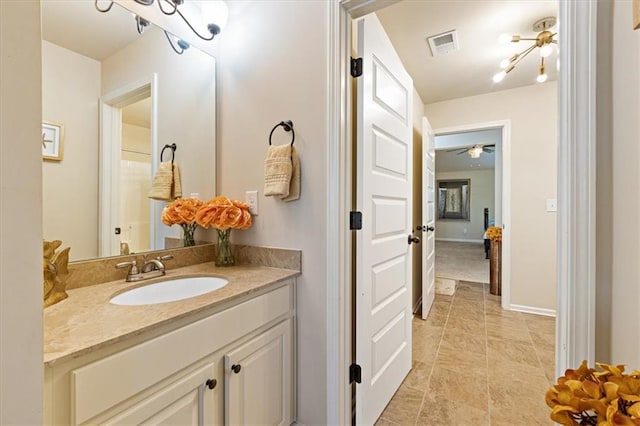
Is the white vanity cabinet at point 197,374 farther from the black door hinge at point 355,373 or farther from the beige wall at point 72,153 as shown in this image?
the beige wall at point 72,153

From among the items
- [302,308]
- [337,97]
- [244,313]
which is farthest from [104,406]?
[337,97]

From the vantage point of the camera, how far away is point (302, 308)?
1.33 meters

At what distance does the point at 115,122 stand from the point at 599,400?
1728 mm

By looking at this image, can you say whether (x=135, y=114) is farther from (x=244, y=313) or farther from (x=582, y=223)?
(x=582, y=223)

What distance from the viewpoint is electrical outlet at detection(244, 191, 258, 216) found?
1.48 m

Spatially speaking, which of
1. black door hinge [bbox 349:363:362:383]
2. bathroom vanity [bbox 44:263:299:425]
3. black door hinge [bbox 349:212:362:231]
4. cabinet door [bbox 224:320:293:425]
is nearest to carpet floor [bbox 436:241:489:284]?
black door hinge [bbox 349:363:362:383]

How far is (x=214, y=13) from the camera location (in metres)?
1.49

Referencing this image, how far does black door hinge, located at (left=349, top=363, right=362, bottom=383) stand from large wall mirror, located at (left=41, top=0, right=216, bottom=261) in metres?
1.09

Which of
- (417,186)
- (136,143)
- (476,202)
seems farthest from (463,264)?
(136,143)

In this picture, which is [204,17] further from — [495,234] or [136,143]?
[495,234]

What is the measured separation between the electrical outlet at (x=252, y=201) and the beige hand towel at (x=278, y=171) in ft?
0.64

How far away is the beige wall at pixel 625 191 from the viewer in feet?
2.06

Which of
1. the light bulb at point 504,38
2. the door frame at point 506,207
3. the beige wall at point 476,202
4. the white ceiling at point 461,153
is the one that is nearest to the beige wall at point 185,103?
the light bulb at point 504,38

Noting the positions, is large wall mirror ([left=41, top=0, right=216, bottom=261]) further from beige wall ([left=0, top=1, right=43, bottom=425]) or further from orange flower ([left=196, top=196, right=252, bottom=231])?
beige wall ([left=0, top=1, right=43, bottom=425])
